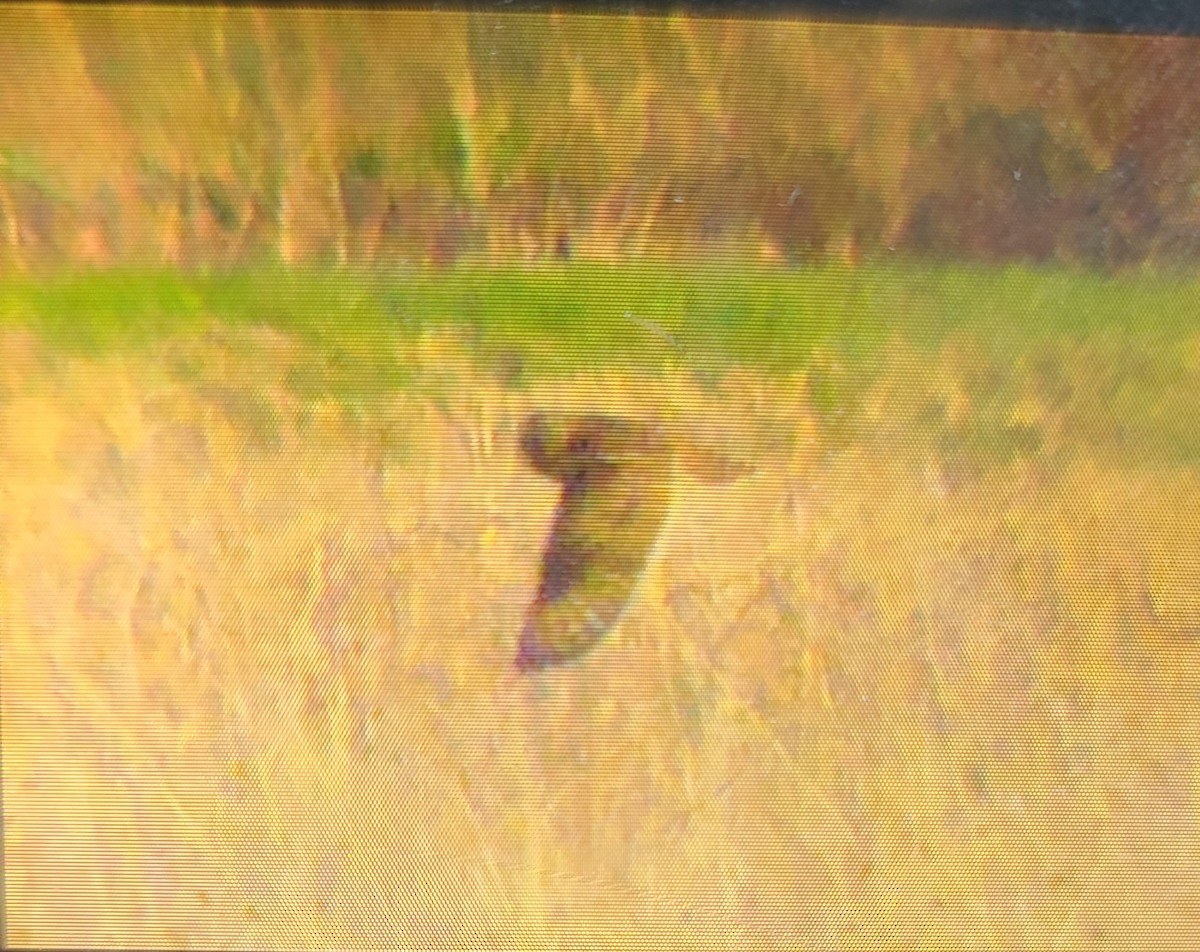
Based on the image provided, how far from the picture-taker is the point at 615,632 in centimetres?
88

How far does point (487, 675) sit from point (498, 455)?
24 centimetres

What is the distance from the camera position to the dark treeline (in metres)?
0.88

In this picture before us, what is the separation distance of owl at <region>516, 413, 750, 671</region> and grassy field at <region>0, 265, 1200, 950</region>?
18 millimetres

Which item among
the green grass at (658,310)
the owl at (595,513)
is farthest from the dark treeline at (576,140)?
the owl at (595,513)

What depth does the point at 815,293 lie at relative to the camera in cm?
91

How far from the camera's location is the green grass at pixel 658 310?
2.93 feet

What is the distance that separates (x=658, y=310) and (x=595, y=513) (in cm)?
24

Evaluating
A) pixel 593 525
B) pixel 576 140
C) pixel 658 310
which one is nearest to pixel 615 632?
pixel 593 525

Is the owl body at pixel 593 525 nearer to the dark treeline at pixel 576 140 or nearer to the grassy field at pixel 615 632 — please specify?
the grassy field at pixel 615 632

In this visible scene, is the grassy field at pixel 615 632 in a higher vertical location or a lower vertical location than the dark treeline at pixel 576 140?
lower

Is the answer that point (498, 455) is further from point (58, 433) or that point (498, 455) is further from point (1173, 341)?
point (1173, 341)

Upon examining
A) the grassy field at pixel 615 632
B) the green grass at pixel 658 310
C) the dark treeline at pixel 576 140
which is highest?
the dark treeline at pixel 576 140

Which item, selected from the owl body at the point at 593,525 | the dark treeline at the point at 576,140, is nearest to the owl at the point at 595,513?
the owl body at the point at 593,525

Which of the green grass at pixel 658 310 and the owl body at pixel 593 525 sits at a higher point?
the green grass at pixel 658 310
